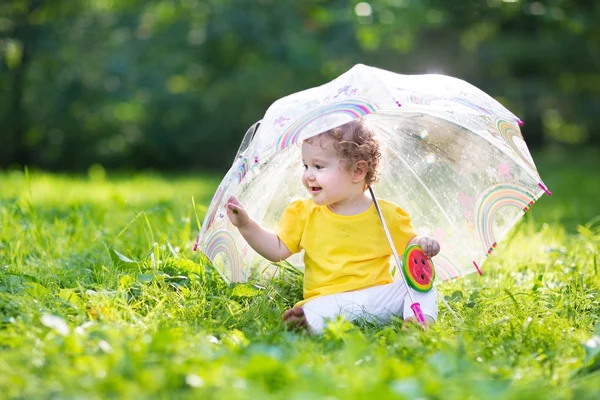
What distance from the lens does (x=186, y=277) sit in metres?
2.95

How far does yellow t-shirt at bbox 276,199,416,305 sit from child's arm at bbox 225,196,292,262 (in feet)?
0.11

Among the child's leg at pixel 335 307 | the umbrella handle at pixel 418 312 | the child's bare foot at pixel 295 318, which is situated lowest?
the child's bare foot at pixel 295 318

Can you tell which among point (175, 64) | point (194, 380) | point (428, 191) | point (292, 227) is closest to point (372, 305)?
point (292, 227)

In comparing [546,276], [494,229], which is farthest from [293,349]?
[546,276]

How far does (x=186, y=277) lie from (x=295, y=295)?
1.52 feet

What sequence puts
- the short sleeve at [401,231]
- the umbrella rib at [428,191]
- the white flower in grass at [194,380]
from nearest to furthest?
the white flower in grass at [194,380] < the short sleeve at [401,231] < the umbrella rib at [428,191]

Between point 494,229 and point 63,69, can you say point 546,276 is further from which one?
point 63,69

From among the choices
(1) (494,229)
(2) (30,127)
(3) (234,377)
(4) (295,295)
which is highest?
(1) (494,229)

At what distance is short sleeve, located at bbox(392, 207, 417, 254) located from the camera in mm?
2949

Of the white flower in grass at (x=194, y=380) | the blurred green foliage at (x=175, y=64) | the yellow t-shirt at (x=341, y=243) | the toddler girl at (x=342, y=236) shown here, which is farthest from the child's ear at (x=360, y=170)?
the blurred green foliage at (x=175, y=64)

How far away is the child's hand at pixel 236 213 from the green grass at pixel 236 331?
0.27m

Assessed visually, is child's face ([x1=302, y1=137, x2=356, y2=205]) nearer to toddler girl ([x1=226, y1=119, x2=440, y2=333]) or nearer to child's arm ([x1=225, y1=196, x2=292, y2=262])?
toddler girl ([x1=226, y1=119, x2=440, y2=333])

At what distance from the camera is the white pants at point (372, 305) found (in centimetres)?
273

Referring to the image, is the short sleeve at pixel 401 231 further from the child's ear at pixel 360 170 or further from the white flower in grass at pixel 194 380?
the white flower in grass at pixel 194 380
